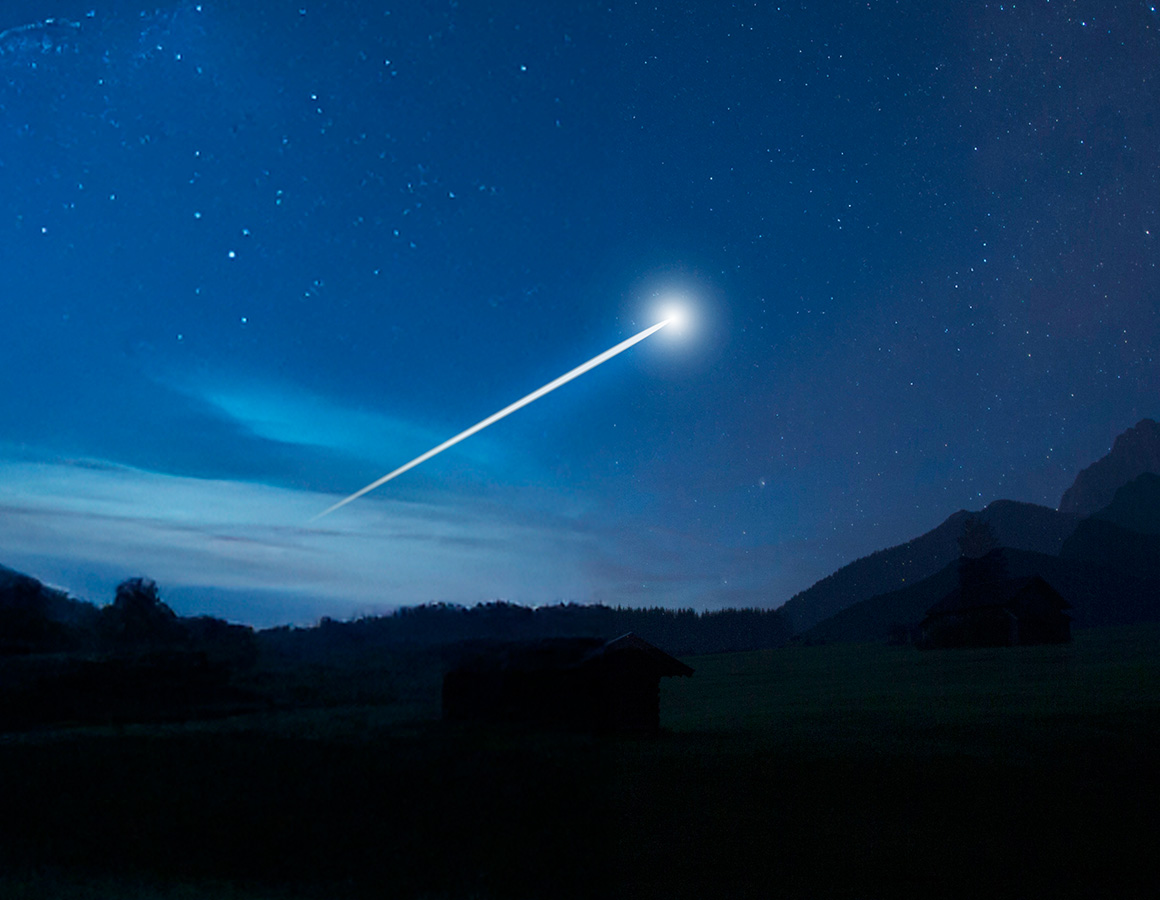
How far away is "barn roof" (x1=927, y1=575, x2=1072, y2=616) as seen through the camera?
56438 millimetres

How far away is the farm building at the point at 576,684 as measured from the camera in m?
28.0

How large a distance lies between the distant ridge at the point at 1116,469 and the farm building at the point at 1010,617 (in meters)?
143

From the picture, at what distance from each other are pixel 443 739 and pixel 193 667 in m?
34.3

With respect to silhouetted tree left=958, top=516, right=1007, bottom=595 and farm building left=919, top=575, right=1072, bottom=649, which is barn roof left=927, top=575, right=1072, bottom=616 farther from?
silhouetted tree left=958, top=516, right=1007, bottom=595

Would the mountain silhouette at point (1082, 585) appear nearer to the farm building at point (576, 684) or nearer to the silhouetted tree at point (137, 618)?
the farm building at point (576, 684)

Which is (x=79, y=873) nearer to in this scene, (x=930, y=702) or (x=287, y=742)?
(x=287, y=742)

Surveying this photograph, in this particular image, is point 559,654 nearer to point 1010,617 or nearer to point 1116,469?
point 1010,617

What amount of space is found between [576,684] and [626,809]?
45.7 ft

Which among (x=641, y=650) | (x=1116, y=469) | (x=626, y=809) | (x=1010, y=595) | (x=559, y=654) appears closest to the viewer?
Answer: (x=626, y=809)

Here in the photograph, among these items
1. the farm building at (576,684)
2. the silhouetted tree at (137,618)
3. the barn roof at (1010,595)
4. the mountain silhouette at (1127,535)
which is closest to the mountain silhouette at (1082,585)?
the mountain silhouette at (1127,535)

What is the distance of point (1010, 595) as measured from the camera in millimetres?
56469

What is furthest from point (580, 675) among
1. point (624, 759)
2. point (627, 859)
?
point (627, 859)

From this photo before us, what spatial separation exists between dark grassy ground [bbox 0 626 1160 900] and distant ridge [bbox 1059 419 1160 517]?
186 meters

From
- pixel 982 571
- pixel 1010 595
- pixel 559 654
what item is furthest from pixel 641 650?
pixel 982 571
